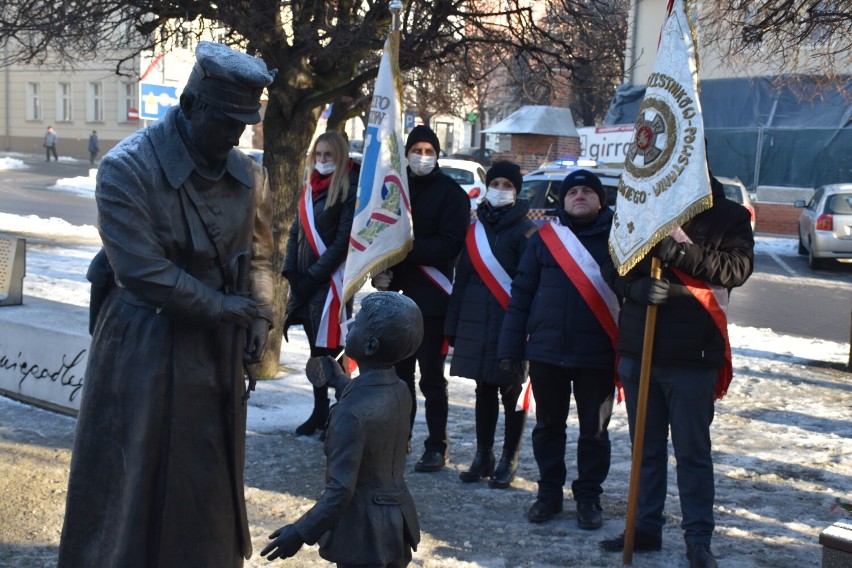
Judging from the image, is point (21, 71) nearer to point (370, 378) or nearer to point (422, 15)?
point (422, 15)

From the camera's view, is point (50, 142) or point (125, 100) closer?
point (50, 142)

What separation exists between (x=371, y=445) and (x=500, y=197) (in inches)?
131

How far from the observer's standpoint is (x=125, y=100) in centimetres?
4462

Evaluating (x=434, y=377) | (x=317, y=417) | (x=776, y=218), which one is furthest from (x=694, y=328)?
(x=776, y=218)

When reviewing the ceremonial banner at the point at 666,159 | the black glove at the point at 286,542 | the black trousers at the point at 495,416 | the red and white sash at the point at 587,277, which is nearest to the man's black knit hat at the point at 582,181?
the red and white sash at the point at 587,277

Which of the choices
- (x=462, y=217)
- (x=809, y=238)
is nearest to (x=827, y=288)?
(x=809, y=238)

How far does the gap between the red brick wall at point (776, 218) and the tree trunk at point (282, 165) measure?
71.4 feet

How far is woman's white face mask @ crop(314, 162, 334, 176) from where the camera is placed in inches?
261

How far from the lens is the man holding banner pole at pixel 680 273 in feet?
15.5

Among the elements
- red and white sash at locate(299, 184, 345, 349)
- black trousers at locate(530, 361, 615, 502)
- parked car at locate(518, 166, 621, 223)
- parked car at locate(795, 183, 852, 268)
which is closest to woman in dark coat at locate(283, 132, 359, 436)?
red and white sash at locate(299, 184, 345, 349)

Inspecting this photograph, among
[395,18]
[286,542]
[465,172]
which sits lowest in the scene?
[286,542]

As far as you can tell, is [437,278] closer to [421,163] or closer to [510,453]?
[421,163]

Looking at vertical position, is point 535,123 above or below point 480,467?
above

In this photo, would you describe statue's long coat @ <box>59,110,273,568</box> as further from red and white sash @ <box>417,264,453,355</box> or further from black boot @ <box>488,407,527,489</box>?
red and white sash @ <box>417,264,453,355</box>
